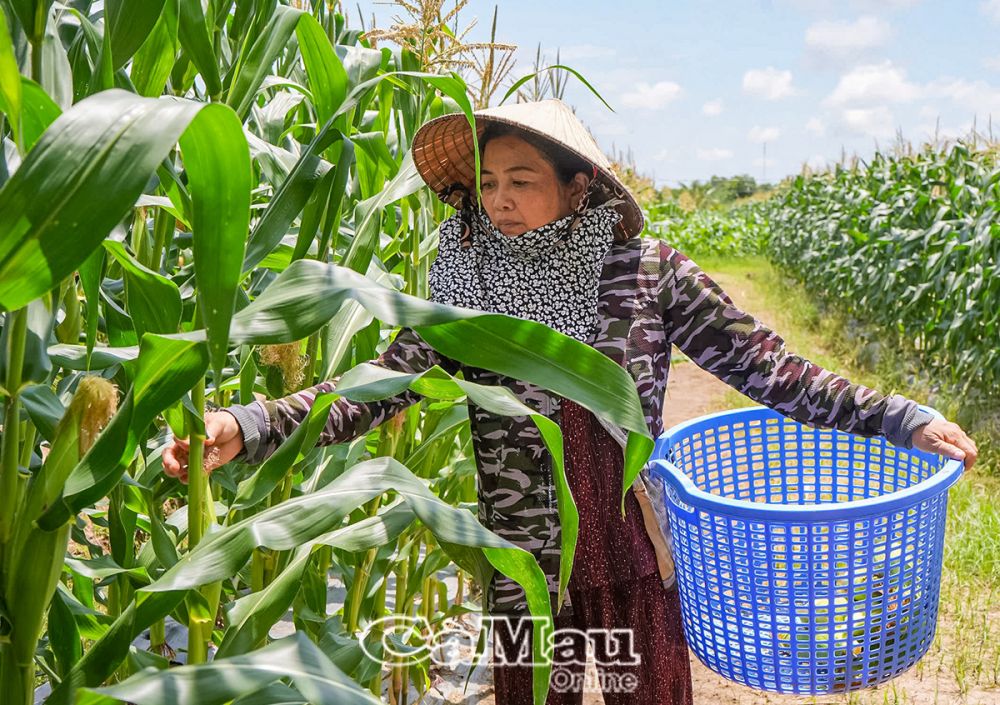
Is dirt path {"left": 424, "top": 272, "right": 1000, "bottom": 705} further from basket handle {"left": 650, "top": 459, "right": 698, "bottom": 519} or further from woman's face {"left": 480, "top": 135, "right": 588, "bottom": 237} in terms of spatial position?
woman's face {"left": 480, "top": 135, "right": 588, "bottom": 237}

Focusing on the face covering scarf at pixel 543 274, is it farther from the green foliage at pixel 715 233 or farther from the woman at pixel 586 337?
the green foliage at pixel 715 233

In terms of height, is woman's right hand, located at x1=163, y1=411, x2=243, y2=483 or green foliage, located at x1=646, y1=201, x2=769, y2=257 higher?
woman's right hand, located at x1=163, y1=411, x2=243, y2=483

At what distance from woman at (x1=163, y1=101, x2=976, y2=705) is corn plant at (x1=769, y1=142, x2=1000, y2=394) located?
3595mm

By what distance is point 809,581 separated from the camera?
4.78ft

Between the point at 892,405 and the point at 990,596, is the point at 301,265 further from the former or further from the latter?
the point at 990,596

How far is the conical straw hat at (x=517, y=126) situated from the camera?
63.5 inches

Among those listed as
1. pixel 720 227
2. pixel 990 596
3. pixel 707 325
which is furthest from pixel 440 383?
pixel 720 227

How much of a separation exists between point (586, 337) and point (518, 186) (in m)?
0.28

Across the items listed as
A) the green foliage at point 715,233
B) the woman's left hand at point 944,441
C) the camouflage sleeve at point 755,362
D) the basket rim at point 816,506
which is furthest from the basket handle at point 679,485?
the green foliage at point 715,233

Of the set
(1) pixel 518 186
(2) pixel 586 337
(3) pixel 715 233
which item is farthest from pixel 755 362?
(3) pixel 715 233

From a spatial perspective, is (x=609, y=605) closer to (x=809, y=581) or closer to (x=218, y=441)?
(x=809, y=581)

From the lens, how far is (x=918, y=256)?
6.40m

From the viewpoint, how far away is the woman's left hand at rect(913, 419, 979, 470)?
1.53 meters

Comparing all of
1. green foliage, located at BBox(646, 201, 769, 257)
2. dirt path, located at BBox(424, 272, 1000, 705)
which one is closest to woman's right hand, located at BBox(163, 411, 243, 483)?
dirt path, located at BBox(424, 272, 1000, 705)
